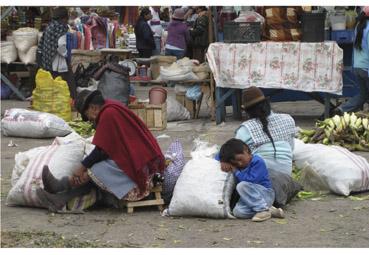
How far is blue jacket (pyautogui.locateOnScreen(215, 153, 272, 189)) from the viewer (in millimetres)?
5949

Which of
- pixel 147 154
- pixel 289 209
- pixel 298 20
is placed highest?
pixel 298 20

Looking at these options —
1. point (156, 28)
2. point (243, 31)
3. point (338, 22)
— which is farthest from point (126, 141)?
point (156, 28)

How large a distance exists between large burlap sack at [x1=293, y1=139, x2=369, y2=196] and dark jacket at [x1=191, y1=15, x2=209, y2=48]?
8.52 meters

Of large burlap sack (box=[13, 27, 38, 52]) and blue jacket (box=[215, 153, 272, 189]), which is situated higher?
large burlap sack (box=[13, 27, 38, 52])

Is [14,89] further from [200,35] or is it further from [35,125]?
[35,125]

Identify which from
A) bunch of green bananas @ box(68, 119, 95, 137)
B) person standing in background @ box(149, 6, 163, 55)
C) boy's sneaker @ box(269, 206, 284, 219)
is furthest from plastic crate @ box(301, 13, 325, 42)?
person standing in background @ box(149, 6, 163, 55)

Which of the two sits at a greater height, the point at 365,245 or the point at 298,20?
the point at 298,20

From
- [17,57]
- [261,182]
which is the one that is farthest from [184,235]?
[17,57]

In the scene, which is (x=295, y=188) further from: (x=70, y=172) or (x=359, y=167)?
(x=70, y=172)

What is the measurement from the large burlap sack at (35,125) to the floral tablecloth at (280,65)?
2.19 meters

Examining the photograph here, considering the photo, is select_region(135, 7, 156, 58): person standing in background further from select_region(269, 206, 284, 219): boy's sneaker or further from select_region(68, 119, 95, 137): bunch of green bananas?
select_region(269, 206, 284, 219): boy's sneaker

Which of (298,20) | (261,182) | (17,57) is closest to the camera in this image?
(261,182)

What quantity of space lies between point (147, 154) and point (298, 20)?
523cm

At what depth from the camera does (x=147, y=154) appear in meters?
6.18
